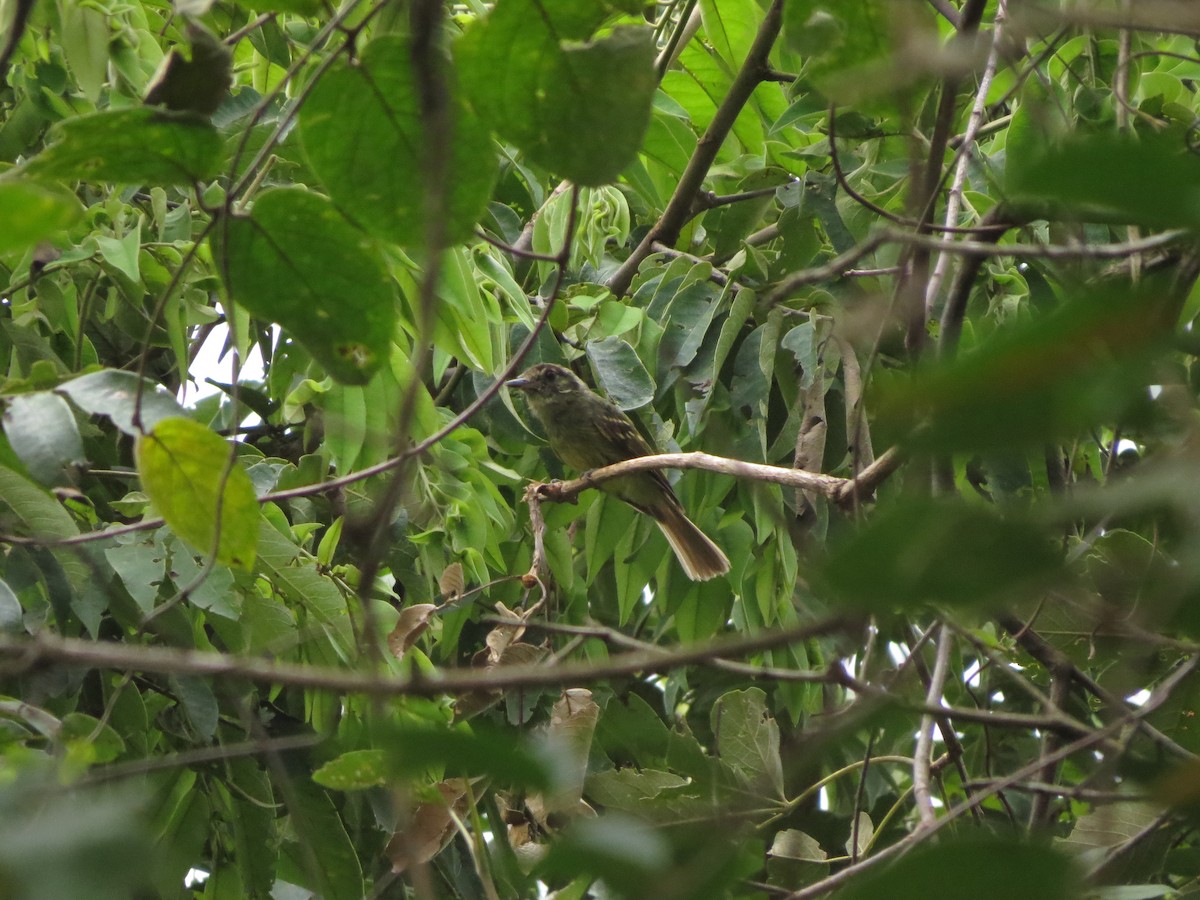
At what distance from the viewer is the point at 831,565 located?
640 millimetres

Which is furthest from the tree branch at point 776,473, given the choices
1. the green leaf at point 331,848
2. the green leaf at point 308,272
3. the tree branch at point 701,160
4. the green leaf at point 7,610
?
the green leaf at point 7,610

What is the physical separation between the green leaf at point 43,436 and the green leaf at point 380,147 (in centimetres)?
43

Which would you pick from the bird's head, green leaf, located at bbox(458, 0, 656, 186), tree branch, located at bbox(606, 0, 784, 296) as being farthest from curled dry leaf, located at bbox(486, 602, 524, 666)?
the bird's head

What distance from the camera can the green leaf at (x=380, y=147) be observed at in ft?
4.70

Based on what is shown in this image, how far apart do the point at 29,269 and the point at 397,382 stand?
3.62 feet

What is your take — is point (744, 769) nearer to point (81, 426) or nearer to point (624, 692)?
point (81, 426)

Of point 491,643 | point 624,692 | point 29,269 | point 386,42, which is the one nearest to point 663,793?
point 491,643

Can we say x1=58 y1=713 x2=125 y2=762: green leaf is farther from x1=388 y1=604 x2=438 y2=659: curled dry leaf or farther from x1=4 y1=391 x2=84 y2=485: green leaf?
x1=388 y1=604 x2=438 y2=659: curled dry leaf

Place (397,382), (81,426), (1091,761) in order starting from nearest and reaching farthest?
(1091,761), (397,382), (81,426)

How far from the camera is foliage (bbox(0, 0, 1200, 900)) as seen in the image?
723mm

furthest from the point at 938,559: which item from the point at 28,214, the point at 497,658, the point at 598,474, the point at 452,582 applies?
the point at 598,474

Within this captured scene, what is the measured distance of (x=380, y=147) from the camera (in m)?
1.45

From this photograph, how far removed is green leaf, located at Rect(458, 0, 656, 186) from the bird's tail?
2837 millimetres

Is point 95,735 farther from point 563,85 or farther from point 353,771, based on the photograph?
point 563,85
